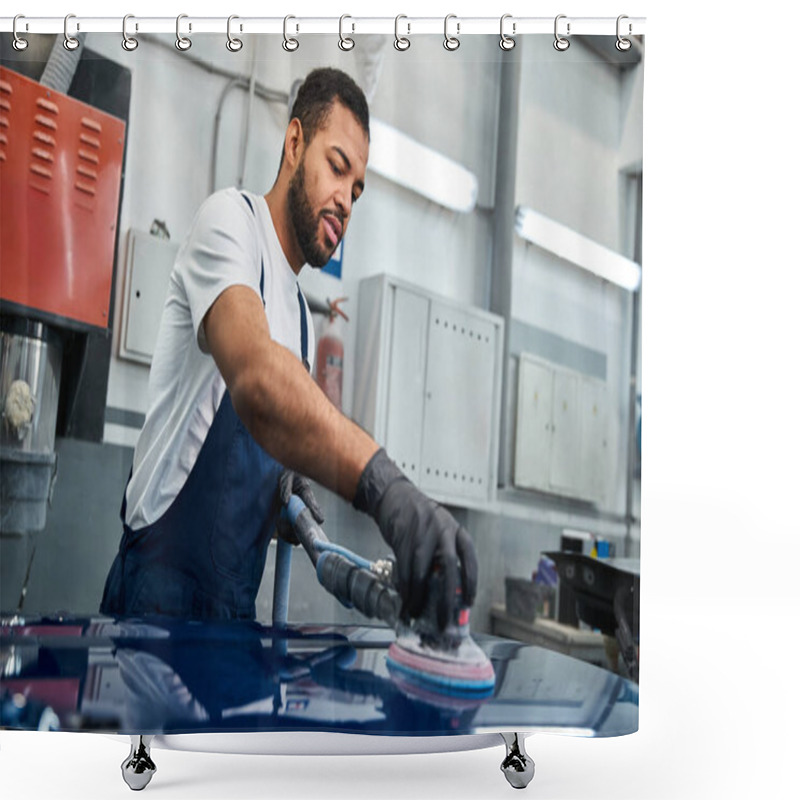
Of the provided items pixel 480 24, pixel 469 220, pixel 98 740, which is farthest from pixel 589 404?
pixel 98 740

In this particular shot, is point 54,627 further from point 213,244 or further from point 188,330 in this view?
point 213,244

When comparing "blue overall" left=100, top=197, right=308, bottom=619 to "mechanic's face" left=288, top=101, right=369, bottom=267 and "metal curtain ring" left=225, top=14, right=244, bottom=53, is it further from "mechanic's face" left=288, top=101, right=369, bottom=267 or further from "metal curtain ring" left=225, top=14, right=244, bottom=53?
"metal curtain ring" left=225, top=14, right=244, bottom=53

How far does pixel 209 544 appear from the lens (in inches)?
64.4

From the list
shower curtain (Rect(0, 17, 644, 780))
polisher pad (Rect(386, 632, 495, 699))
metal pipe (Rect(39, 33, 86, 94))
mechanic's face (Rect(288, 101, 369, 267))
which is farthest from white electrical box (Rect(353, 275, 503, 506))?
metal pipe (Rect(39, 33, 86, 94))

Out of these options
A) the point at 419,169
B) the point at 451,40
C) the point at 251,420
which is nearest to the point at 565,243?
the point at 419,169

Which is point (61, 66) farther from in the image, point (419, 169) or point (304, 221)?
point (419, 169)

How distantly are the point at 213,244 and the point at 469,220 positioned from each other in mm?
443

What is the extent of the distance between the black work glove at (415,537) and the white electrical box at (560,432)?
170 millimetres

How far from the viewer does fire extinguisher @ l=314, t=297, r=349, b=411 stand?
1.64 meters

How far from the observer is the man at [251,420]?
161cm

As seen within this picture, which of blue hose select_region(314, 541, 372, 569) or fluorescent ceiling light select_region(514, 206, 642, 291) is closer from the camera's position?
blue hose select_region(314, 541, 372, 569)

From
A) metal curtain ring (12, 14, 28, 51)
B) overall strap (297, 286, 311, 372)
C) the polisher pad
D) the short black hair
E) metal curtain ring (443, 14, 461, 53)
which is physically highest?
metal curtain ring (443, 14, 461, 53)

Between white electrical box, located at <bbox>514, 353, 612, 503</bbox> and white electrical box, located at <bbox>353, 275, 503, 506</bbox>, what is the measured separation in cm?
5

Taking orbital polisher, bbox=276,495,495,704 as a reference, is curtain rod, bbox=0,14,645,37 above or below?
above
